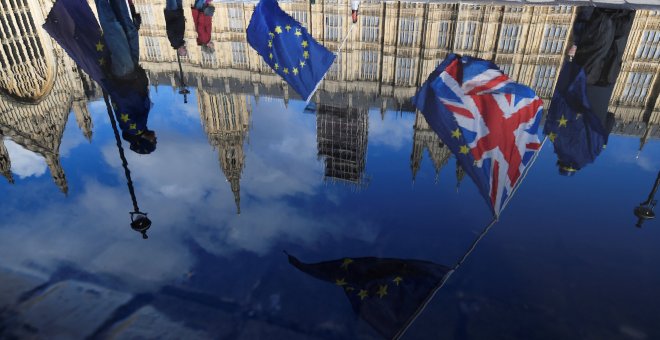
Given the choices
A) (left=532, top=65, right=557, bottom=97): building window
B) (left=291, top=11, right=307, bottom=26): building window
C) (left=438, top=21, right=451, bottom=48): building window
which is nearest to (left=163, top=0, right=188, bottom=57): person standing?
(left=291, top=11, right=307, bottom=26): building window

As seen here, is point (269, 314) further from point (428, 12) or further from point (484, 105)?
point (428, 12)

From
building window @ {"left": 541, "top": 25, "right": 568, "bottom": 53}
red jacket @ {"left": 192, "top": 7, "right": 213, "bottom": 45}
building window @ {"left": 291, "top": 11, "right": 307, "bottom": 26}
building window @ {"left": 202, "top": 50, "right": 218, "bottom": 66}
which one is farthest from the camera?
building window @ {"left": 291, "top": 11, "right": 307, "bottom": 26}

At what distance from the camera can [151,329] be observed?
1151 cm

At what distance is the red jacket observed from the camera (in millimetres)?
42713

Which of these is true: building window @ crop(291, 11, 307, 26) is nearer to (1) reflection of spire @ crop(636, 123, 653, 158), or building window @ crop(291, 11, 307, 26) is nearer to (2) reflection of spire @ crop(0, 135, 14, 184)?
(2) reflection of spire @ crop(0, 135, 14, 184)

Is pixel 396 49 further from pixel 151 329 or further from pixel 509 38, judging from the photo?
Result: pixel 151 329

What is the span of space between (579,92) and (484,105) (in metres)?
16.7

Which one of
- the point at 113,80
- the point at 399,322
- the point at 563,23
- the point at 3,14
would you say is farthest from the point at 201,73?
the point at 563,23

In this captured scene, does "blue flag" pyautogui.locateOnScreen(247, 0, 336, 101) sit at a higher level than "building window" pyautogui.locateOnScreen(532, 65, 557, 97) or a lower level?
higher

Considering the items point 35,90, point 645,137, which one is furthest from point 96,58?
point 645,137

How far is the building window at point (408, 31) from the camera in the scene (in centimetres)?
4897

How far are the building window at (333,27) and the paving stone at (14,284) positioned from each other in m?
44.1

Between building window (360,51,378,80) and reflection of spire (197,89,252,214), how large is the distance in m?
18.3

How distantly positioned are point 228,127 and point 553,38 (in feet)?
130
